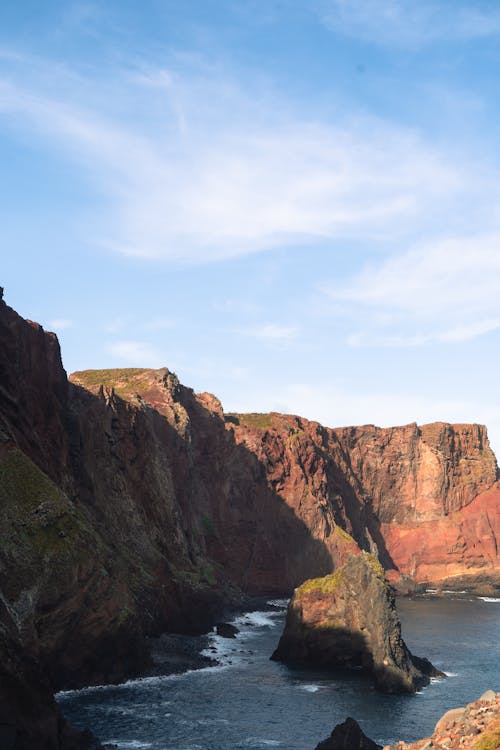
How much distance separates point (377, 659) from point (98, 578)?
31620 mm

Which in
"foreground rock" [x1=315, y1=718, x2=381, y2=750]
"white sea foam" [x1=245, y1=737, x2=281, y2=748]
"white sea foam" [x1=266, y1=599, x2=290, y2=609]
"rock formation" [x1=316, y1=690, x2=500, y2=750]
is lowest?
"white sea foam" [x1=266, y1=599, x2=290, y2=609]

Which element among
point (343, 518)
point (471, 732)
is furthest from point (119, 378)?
point (471, 732)

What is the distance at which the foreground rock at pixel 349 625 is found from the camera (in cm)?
7500

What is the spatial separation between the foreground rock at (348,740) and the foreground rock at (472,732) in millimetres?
12495

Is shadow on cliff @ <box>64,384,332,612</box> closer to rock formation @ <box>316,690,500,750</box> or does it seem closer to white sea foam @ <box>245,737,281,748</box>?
white sea foam @ <box>245,737,281,748</box>

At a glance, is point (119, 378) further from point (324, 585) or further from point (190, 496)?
point (324, 585)

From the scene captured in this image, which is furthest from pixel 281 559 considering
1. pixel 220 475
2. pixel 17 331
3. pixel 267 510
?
pixel 17 331

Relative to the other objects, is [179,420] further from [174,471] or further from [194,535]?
[194,535]

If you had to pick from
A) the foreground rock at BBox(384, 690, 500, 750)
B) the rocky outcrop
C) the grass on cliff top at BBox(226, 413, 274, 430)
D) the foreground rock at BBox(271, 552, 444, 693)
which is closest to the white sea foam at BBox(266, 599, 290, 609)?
the rocky outcrop

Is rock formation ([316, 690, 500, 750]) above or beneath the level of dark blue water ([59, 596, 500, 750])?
above

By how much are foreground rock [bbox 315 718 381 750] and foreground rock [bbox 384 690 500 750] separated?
12.5 m

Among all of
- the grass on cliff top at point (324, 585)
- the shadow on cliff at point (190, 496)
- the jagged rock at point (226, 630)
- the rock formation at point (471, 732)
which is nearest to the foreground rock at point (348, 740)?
the rock formation at point (471, 732)

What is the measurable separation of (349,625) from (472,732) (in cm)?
5469

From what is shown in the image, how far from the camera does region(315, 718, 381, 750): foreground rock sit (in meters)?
45.3
